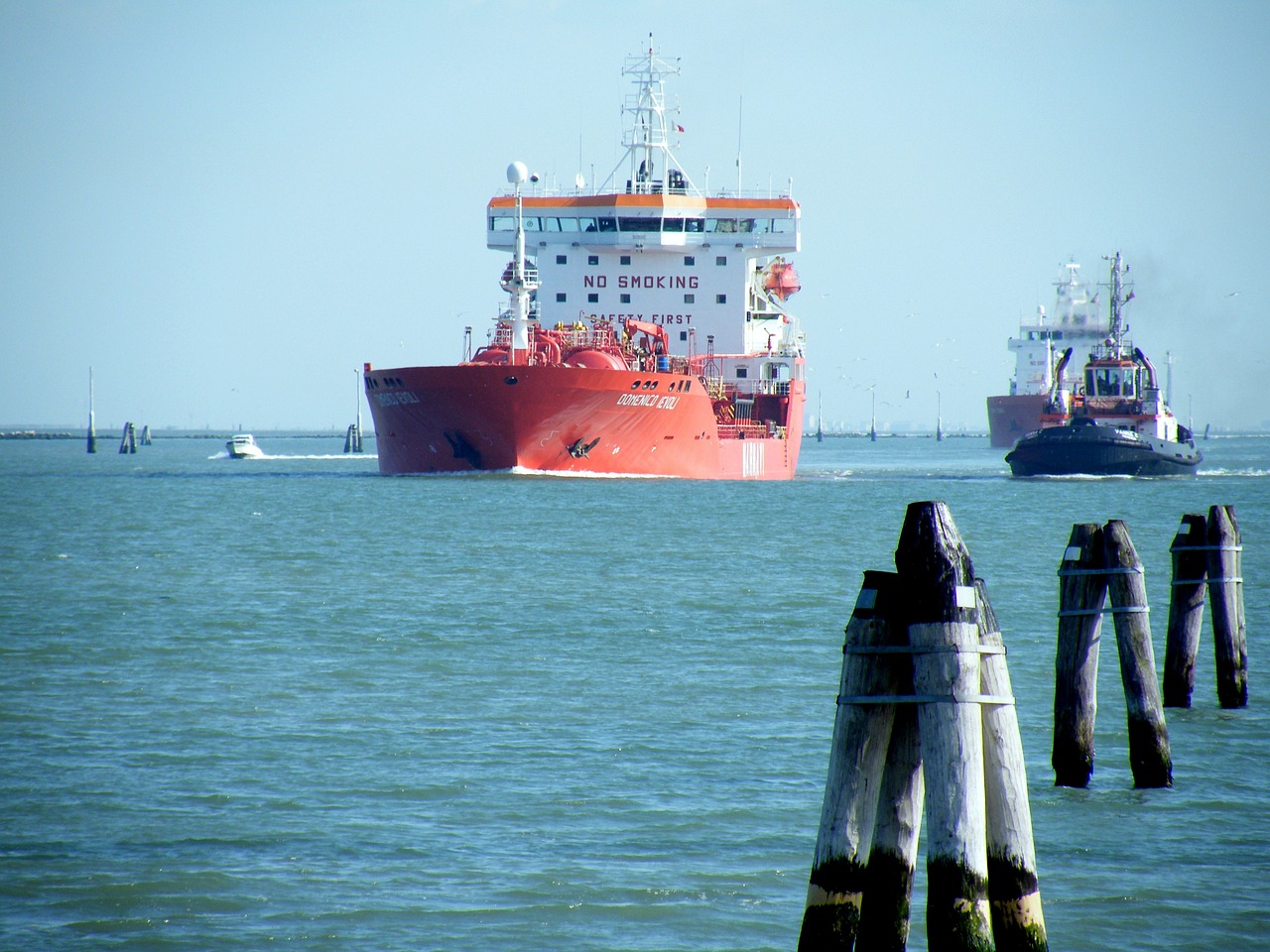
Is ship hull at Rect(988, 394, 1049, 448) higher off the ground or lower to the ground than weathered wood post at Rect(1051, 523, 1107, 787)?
higher

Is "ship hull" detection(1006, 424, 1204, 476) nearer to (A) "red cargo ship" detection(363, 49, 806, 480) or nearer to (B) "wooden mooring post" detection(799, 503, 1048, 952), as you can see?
(A) "red cargo ship" detection(363, 49, 806, 480)

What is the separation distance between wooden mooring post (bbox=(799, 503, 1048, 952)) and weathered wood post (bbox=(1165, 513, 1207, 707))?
577 cm

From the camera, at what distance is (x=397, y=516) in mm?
32219

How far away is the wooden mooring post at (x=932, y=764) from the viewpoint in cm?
507

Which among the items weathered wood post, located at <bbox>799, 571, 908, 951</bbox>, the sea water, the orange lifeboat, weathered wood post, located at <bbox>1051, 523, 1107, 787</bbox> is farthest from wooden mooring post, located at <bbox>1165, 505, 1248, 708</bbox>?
the orange lifeboat

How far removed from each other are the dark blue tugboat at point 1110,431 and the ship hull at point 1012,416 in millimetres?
50183

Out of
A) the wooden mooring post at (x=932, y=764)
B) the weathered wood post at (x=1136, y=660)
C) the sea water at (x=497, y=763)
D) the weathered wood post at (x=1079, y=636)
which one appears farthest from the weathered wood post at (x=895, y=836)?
the weathered wood post at (x=1136, y=660)

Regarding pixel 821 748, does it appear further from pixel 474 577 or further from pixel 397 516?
pixel 397 516

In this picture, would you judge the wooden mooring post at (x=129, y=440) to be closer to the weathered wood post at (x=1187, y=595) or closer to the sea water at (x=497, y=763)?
the sea water at (x=497, y=763)

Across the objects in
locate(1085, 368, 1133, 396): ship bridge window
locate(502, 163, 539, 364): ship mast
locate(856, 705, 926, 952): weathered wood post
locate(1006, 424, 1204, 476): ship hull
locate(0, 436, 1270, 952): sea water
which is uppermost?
locate(502, 163, 539, 364): ship mast

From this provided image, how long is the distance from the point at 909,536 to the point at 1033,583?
16.2 m

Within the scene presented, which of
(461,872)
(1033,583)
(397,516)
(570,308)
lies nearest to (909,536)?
(461,872)

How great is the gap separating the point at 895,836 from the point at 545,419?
1252 inches

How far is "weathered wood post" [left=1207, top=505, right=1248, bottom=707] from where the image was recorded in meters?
10.7
